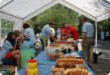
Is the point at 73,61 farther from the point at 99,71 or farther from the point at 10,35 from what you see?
the point at 99,71

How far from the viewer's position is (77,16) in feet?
128

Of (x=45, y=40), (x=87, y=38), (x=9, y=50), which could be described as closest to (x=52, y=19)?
(x=45, y=40)

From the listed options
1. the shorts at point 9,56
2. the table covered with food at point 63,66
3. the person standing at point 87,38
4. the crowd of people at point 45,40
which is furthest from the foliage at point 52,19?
the table covered with food at point 63,66

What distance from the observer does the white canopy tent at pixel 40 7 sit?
10.8 metres

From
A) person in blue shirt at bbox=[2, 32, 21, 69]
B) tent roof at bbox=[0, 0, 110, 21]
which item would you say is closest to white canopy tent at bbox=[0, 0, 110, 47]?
tent roof at bbox=[0, 0, 110, 21]

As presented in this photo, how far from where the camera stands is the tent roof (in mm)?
10781

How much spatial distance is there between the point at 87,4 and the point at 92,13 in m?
1.28

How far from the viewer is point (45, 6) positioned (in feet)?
43.8

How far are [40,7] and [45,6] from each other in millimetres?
240

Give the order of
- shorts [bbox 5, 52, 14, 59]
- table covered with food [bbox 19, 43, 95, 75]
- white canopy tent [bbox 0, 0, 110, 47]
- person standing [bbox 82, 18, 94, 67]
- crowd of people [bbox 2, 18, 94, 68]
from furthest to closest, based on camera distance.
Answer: white canopy tent [bbox 0, 0, 110, 47] → person standing [bbox 82, 18, 94, 67] → crowd of people [bbox 2, 18, 94, 68] → shorts [bbox 5, 52, 14, 59] → table covered with food [bbox 19, 43, 95, 75]

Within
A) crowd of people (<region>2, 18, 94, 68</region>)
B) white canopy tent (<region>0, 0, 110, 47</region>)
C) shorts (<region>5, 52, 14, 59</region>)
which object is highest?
white canopy tent (<region>0, 0, 110, 47</region>)

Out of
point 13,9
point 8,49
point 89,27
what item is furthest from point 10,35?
point 13,9

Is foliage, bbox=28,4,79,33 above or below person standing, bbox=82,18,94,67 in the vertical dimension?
above

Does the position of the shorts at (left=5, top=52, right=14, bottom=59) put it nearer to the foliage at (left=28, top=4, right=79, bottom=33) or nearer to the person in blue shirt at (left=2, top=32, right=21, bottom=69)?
the person in blue shirt at (left=2, top=32, right=21, bottom=69)
